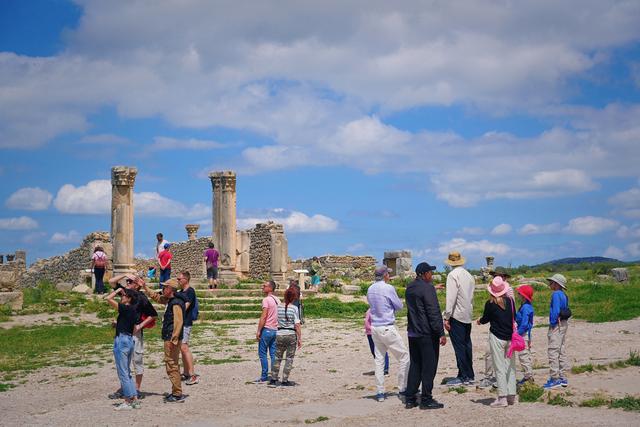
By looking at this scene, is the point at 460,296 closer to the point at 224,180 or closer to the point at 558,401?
the point at 558,401

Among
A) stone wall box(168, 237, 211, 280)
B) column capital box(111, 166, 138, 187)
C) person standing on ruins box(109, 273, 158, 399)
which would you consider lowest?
person standing on ruins box(109, 273, 158, 399)

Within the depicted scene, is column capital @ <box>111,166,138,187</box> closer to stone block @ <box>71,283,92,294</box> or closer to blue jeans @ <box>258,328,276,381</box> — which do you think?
stone block @ <box>71,283,92,294</box>

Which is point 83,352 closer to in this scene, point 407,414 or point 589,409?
point 407,414

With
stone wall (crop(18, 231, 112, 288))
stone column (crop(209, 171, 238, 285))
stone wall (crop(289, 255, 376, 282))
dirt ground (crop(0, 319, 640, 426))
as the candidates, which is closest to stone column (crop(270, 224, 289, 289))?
stone column (crop(209, 171, 238, 285))

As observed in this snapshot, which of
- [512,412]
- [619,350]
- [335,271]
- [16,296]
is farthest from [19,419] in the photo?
[335,271]

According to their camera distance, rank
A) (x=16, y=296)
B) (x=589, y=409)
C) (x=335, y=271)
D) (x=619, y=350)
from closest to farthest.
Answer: (x=589, y=409) < (x=619, y=350) < (x=16, y=296) < (x=335, y=271)

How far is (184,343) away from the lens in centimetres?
1331

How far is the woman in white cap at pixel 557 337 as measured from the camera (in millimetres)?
11586

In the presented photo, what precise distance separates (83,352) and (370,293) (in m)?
9.21

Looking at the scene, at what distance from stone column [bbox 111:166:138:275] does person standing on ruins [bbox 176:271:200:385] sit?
16.9 m

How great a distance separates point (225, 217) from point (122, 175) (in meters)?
4.84

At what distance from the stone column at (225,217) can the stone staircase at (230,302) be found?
2.10 m

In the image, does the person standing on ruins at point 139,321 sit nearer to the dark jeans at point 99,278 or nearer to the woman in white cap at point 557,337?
the woman in white cap at point 557,337

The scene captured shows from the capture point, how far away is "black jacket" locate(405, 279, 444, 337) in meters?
11.0
